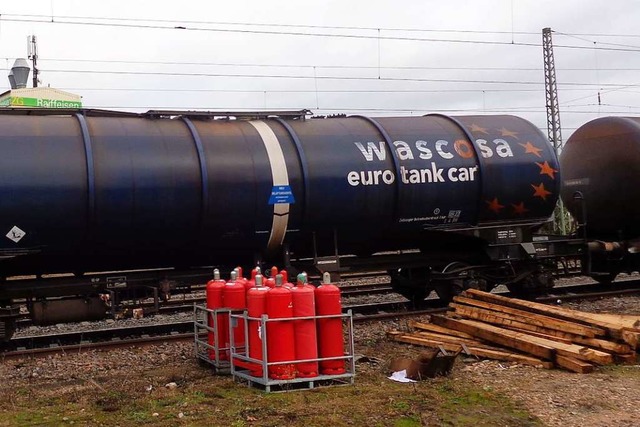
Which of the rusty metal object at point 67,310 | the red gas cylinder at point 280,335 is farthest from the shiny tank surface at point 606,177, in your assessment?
the rusty metal object at point 67,310

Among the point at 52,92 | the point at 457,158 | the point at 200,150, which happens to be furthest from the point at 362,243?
the point at 52,92

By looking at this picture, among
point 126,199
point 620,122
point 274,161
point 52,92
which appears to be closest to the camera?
point 126,199

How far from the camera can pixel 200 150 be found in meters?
10.4

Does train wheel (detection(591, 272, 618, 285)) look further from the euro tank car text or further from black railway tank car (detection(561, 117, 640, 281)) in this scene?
the euro tank car text

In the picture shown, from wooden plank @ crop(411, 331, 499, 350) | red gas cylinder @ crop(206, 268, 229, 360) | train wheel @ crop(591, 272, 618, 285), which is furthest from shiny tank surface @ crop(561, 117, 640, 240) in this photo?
red gas cylinder @ crop(206, 268, 229, 360)

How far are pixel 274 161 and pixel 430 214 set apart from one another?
303 centimetres

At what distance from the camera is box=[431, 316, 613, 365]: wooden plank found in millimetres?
8117

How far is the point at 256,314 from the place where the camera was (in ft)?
24.9

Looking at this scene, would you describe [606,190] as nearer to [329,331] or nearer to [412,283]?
[412,283]

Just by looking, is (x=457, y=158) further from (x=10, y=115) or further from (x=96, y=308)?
(x=10, y=115)

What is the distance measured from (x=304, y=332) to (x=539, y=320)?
3.62 metres

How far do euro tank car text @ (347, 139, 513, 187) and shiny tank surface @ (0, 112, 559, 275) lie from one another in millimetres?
20

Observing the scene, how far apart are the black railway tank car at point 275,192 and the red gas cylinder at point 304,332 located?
10.8 feet

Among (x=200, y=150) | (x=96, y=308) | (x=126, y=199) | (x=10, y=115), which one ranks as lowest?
(x=96, y=308)
